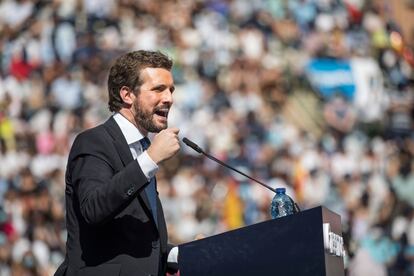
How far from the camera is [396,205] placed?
37.8 ft

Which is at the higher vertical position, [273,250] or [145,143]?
[145,143]

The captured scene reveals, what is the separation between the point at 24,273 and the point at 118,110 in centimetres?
684

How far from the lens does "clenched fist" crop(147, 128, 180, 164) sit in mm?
3764

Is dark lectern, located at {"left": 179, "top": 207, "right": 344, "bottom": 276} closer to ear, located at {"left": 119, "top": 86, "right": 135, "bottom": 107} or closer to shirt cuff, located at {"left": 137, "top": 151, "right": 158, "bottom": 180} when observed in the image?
shirt cuff, located at {"left": 137, "top": 151, "right": 158, "bottom": 180}

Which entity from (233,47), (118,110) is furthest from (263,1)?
(118,110)

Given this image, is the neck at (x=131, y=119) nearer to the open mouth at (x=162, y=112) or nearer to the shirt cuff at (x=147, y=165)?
the open mouth at (x=162, y=112)

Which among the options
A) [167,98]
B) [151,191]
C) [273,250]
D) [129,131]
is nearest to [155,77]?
[167,98]

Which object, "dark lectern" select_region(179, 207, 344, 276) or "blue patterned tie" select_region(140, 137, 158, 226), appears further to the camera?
"blue patterned tie" select_region(140, 137, 158, 226)

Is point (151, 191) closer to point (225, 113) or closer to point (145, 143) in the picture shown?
point (145, 143)

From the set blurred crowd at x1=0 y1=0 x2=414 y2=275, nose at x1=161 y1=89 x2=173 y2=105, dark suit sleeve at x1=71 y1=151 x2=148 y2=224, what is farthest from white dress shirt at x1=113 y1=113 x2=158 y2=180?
A: blurred crowd at x1=0 y1=0 x2=414 y2=275

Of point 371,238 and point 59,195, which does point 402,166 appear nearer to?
point 371,238

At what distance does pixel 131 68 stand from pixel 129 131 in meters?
0.22

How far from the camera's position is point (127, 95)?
4.14 metres

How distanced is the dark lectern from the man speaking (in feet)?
0.88
